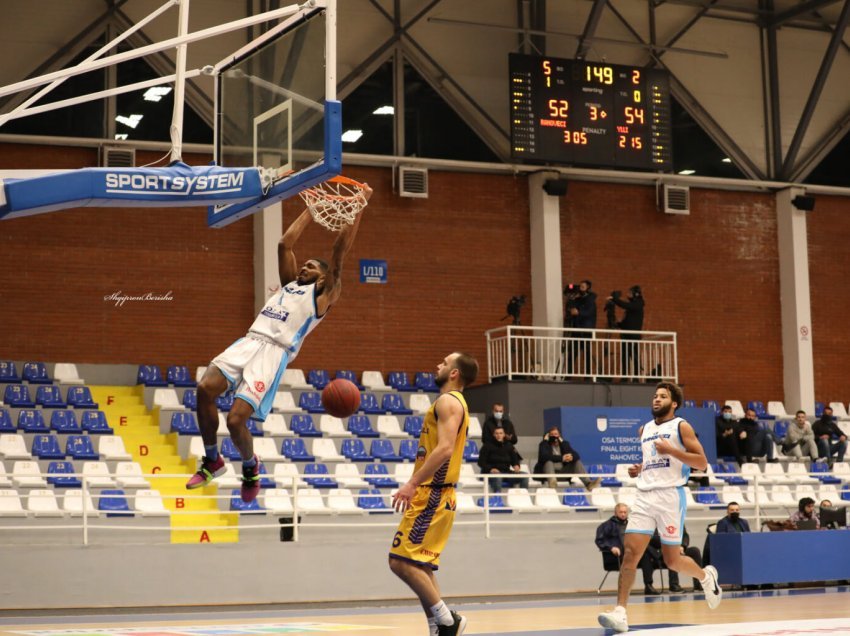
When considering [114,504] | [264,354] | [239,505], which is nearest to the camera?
[264,354]

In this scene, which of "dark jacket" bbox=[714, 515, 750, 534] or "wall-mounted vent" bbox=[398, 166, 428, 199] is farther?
"wall-mounted vent" bbox=[398, 166, 428, 199]

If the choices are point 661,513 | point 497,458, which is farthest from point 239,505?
point 661,513

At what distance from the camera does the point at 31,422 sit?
1908 centimetres

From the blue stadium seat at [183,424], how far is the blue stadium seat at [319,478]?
2.08 m

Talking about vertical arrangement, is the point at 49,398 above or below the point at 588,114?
below

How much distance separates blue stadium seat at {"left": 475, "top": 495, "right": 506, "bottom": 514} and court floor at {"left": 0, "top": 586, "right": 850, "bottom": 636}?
2.54m

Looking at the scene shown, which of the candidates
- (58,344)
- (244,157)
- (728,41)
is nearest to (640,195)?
(728,41)

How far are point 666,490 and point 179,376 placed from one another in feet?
42.5

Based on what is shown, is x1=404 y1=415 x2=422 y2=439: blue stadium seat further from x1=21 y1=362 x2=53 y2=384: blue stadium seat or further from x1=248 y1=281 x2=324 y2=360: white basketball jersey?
x1=248 y1=281 x2=324 y2=360: white basketball jersey

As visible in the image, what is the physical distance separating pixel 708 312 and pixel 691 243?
149 cm

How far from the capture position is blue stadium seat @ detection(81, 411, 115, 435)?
63.8 ft

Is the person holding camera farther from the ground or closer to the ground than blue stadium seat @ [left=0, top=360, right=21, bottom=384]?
farther from the ground

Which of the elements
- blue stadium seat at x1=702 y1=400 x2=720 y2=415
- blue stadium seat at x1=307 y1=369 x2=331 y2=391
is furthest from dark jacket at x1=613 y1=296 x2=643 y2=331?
blue stadium seat at x1=307 y1=369 x2=331 y2=391

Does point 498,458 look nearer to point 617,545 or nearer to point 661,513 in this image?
point 617,545
